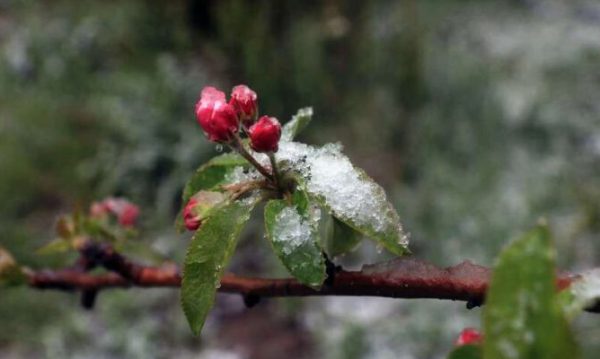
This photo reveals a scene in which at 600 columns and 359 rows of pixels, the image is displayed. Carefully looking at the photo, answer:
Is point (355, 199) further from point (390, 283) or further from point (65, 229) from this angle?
point (65, 229)

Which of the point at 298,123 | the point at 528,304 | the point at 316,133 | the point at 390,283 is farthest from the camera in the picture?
the point at 316,133

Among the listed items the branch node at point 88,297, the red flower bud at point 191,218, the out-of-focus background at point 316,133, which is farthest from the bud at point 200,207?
the out-of-focus background at point 316,133

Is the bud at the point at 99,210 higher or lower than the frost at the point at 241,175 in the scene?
higher

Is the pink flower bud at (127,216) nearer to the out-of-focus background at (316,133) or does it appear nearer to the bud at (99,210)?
the bud at (99,210)

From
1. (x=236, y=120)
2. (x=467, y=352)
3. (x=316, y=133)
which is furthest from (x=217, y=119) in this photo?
(x=316, y=133)

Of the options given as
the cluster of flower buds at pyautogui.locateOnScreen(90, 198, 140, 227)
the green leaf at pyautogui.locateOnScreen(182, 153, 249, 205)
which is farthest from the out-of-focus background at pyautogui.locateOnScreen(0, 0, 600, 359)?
the green leaf at pyautogui.locateOnScreen(182, 153, 249, 205)

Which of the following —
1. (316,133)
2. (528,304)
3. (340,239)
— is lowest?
(528,304)

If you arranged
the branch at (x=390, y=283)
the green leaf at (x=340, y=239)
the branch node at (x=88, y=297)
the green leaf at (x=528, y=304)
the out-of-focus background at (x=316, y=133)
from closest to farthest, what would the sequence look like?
1. the green leaf at (x=528, y=304)
2. the branch at (x=390, y=283)
3. the green leaf at (x=340, y=239)
4. the branch node at (x=88, y=297)
5. the out-of-focus background at (x=316, y=133)

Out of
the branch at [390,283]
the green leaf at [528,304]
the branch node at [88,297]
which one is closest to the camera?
the green leaf at [528,304]

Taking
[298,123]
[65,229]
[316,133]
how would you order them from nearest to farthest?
[298,123], [65,229], [316,133]
